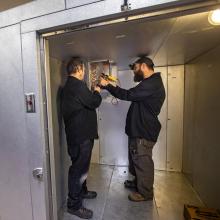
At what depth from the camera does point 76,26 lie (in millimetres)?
810

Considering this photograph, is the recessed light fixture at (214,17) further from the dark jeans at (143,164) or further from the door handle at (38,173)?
the door handle at (38,173)

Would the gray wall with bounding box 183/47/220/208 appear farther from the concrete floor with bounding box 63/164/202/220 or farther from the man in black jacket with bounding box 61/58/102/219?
the man in black jacket with bounding box 61/58/102/219

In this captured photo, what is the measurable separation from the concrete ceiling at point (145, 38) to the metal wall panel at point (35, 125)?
16cm

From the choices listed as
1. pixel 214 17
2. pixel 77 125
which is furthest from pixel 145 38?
pixel 77 125

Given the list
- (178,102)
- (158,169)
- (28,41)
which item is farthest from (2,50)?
(158,169)

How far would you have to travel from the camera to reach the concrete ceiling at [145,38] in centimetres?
98

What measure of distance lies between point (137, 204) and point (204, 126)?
1.04 meters

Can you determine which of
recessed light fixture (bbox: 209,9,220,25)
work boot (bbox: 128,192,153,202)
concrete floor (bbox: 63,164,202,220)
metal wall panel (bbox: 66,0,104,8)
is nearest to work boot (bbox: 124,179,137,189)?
concrete floor (bbox: 63,164,202,220)

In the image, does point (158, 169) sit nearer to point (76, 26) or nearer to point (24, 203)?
point (24, 203)

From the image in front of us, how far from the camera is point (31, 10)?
867mm

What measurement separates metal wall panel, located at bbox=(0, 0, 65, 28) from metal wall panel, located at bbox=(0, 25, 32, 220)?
43 mm

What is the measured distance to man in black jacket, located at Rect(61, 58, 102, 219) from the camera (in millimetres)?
1500

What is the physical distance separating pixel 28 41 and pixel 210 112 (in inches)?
62.1

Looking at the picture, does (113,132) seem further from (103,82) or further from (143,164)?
(103,82)
